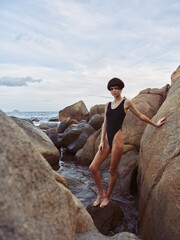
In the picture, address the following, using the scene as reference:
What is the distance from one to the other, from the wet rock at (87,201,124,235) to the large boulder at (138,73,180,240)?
20.0 inches

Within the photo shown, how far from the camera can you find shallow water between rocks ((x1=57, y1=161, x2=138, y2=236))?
391cm

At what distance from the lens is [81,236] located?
2.32m

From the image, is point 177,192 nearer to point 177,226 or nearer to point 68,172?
point 177,226

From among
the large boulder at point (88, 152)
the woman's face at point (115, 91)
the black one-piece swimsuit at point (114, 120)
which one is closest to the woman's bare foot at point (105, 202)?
the black one-piece swimsuit at point (114, 120)

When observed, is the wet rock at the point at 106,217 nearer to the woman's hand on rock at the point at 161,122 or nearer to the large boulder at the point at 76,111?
the woman's hand on rock at the point at 161,122

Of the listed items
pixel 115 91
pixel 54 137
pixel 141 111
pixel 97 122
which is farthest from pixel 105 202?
pixel 97 122

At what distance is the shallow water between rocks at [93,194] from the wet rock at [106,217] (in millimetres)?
99

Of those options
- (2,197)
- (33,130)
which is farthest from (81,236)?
(33,130)

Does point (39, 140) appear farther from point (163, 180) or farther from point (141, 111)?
point (163, 180)

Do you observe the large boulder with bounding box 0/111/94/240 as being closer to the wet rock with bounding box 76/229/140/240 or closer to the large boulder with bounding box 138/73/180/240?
the wet rock with bounding box 76/229/140/240

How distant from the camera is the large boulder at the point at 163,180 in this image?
2.68 m

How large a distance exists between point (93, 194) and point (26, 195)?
405 centimetres

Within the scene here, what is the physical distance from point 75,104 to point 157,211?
73.0 feet

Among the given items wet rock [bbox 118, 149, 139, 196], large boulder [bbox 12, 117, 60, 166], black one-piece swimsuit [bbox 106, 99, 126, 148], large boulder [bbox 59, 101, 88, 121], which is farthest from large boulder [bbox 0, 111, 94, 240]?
→ large boulder [bbox 59, 101, 88, 121]
